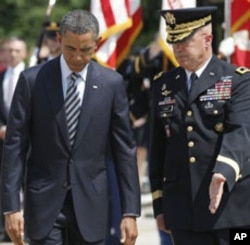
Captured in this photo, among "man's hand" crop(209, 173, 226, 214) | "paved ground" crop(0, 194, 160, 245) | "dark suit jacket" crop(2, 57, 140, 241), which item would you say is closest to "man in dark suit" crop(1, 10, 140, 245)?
"dark suit jacket" crop(2, 57, 140, 241)

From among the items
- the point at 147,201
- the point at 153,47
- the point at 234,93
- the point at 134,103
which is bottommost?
the point at 147,201

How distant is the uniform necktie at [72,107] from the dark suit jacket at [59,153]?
0.11 feet

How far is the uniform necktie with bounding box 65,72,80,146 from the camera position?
250 inches

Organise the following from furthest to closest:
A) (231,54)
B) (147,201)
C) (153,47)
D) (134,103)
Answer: (147,201), (134,103), (153,47), (231,54)

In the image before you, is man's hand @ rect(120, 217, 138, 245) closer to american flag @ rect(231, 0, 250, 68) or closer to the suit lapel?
the suit lapel

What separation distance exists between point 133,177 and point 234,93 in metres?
0.71

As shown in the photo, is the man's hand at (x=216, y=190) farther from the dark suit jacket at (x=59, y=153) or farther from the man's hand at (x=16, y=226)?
the man's hand at (x=16, y=226)

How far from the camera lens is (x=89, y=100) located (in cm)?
640

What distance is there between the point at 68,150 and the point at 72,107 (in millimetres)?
235

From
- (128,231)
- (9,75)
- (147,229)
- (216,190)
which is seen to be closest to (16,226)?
(128,231)

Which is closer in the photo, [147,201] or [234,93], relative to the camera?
[234,93]

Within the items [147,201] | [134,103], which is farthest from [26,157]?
[147,201]

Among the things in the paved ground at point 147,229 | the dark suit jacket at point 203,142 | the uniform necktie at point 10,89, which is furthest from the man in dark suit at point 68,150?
the paved ground at point 147,229

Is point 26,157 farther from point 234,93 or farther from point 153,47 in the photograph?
point 153,47
